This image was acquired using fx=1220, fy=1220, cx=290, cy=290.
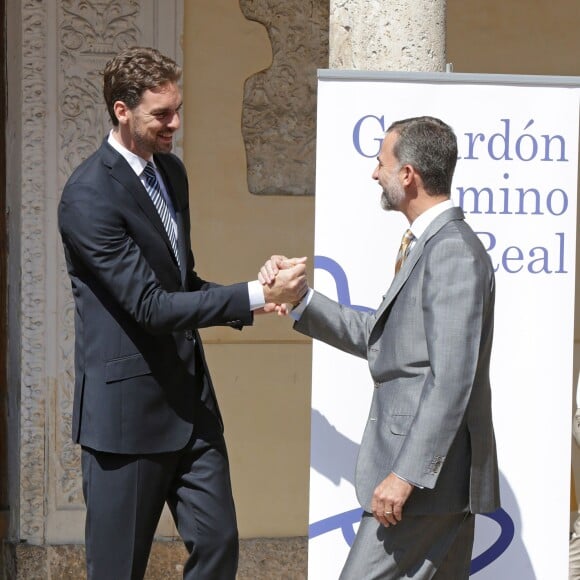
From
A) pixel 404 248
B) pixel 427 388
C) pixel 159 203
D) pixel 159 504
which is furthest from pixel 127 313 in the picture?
pixel 427 388

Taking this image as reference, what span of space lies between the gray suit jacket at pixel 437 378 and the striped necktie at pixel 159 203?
2.14ft

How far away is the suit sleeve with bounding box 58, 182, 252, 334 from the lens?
10.6 feet

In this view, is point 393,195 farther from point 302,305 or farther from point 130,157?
point 130,157

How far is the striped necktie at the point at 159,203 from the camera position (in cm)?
342

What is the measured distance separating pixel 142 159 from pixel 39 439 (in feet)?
6.79

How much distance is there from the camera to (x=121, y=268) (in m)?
3.24

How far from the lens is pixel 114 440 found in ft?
10.9

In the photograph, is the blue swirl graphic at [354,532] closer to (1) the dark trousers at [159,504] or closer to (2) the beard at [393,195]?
(1) the dark trousers at [159,504]

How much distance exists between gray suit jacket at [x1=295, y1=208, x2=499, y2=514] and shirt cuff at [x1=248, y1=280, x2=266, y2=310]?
0.36 m

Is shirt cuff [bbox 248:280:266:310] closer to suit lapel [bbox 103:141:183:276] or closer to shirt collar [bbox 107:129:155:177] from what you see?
suit lapel [bbox 103:141:183:276]

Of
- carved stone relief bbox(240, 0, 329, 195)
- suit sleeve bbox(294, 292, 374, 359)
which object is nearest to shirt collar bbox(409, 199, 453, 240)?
suit sleeve bbox(294, 292, 374, 359)

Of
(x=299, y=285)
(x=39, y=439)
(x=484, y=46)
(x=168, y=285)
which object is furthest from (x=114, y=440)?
(x=484, y=46)

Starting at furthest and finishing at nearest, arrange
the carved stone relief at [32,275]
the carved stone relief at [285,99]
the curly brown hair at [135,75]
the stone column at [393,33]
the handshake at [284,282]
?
the carved stone relief at [285,99], the carved stone relief at [32,275], the stone column at [393,33], the handshake at [284,282], the curly brown hair at [135,75]

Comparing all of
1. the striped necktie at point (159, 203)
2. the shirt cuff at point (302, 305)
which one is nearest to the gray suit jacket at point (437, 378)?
the shirt cuff at point (302, 305)
